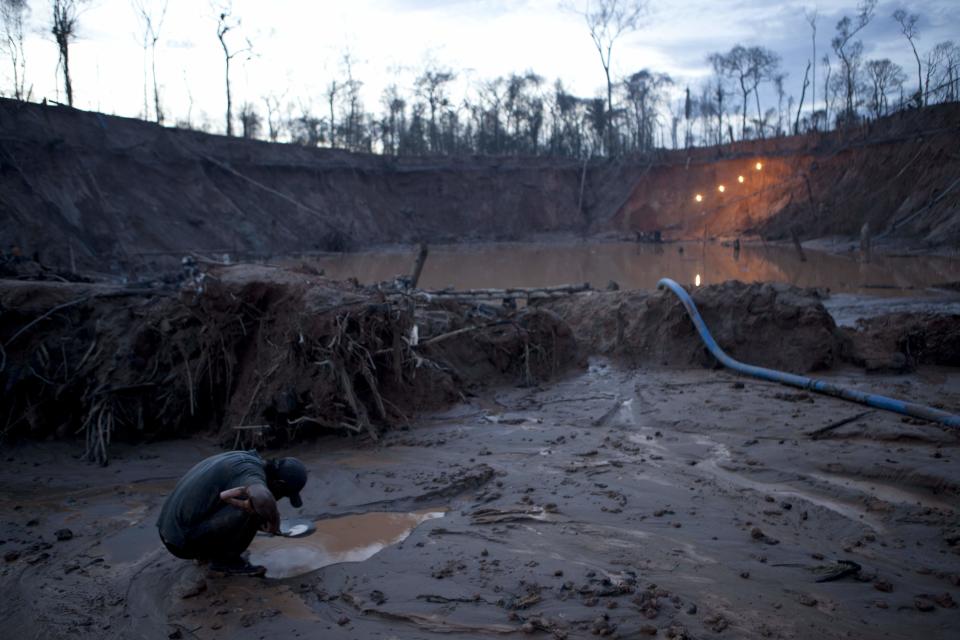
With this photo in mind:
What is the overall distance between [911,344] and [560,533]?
6526 millimetres

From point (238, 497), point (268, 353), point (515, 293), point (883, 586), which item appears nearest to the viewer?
point (883, 586)

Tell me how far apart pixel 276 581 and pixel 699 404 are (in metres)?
4.78

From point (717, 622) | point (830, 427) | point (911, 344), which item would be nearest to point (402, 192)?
point (911, 344)

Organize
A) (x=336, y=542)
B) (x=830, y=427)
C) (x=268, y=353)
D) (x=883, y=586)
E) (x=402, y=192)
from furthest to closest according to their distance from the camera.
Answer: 1. (x=402, y=192)
2. (x=268, y=353)
3. (x=830, y=427)
4. (x=336, y=542)
5. (x=883, y=586)

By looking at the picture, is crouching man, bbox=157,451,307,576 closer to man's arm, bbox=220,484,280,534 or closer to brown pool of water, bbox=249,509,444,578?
man's arm, bbox=220,484,280,534

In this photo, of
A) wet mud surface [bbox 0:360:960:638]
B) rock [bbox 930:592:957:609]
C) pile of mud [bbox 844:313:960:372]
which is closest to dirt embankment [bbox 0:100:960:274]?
pile of mud [bbox 844:313:960:372]

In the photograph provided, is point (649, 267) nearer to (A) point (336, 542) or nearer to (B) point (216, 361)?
(B) point (216, 361)

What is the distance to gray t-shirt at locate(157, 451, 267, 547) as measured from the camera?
3.96m

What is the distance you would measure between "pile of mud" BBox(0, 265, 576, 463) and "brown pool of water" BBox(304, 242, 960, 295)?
1170 cm

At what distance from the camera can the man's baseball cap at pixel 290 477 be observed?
421 centimetres

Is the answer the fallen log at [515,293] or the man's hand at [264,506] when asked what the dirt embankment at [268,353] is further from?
the man's hand at [264,506]

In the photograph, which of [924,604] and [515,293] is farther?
[515,293]

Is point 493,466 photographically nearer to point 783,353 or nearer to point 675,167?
point 783,353

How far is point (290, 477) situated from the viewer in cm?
421
